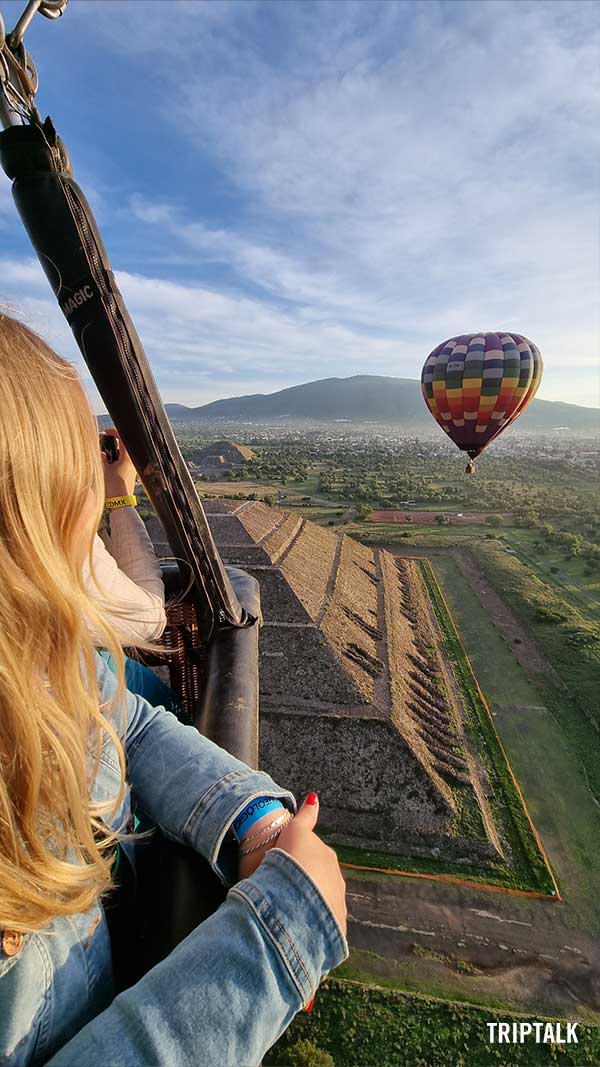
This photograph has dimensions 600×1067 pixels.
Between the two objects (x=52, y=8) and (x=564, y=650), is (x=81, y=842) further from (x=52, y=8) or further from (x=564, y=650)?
(x=564, y=650)

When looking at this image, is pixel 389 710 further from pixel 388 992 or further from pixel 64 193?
pixel 64 193

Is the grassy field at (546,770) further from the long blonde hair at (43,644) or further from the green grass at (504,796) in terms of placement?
the long blonde hair at (43,644)

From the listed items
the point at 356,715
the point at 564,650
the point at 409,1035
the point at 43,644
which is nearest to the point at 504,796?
the point at 356,715

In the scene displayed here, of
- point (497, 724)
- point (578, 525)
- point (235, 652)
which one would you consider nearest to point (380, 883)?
point (497, 724)

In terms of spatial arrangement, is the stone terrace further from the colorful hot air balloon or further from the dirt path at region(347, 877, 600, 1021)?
the colorful hot air balloon

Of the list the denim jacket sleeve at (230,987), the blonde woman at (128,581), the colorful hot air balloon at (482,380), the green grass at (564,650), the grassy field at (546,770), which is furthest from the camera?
the colorful hot air balloon at (482,380)

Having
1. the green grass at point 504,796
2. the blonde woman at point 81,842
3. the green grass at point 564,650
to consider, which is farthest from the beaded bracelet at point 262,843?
the green grass at point 564,650
